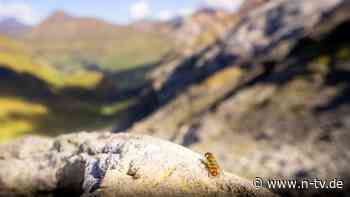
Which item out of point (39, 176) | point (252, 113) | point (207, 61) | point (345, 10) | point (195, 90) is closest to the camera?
point (39, 176)

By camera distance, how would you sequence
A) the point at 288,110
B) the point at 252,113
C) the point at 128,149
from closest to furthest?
the point at 128,149
the point at 288,110
the point at 252,113

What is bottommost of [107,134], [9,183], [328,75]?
[9,183]

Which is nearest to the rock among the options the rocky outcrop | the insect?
the insect

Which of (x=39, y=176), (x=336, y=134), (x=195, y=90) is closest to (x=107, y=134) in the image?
(x=39, y=176)

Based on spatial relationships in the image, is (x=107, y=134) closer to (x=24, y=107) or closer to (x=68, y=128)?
(x=68, y=128)

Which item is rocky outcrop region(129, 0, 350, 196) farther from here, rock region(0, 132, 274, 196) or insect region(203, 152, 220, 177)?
insect region(203, 152, 220, 177)

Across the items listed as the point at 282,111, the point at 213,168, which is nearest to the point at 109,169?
the point at 213,168

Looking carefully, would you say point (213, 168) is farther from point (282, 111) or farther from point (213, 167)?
point (282, 111)
